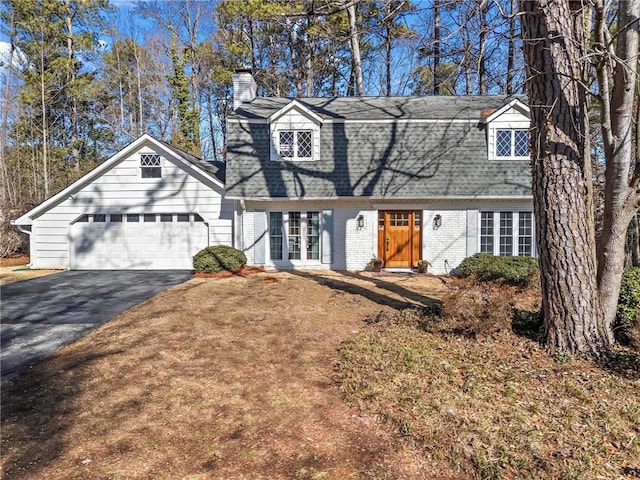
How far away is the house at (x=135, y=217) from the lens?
45.3 ft

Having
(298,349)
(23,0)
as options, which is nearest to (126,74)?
(23,0)

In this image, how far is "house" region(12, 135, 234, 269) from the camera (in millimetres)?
13812

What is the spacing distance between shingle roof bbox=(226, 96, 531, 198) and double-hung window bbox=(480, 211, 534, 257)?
966mm

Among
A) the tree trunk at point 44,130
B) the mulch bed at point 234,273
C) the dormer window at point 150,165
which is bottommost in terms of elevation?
the mulch bed at point 234,273

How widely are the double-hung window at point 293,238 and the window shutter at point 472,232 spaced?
5.37 meters

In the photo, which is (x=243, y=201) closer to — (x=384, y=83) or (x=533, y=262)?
(x=533, y=262)

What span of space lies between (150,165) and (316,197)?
654 centimetres

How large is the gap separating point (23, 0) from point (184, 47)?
868 cm

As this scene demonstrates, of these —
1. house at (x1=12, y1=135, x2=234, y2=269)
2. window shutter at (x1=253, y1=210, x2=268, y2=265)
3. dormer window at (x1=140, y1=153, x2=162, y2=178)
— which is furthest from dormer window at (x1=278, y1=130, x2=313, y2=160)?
dormer window at (x1=140, y1=153, x2=162, y2=178)

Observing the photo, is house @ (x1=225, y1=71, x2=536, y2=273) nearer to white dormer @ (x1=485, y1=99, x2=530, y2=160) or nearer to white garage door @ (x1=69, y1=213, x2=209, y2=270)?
white dormer @ (x1=485, y1=99, x2=530, y2=160)

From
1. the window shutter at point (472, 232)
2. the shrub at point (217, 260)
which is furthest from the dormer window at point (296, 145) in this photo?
the window shutter at point (472, 232)

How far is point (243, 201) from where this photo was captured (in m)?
13.1

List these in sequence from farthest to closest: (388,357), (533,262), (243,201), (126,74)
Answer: (126,74), (243,201), (533,262), (388,357)

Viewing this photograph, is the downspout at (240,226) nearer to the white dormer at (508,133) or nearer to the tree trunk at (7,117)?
the white dormer at (508,133)
